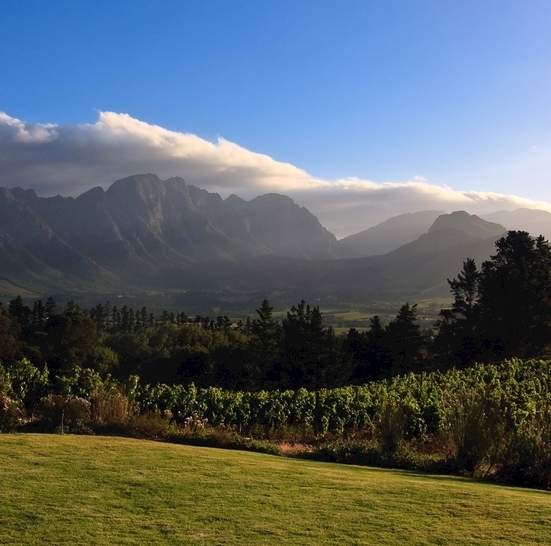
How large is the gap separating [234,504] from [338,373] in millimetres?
41712

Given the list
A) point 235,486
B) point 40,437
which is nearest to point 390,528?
point 235,486

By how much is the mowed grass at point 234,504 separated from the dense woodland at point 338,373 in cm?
298

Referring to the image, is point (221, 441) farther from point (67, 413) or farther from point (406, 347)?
point (406, 347)

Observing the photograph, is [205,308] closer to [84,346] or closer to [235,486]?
[84,346]

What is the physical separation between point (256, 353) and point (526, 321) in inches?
860

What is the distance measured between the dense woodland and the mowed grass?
2982 mm

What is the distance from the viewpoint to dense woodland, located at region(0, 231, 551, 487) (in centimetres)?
1105

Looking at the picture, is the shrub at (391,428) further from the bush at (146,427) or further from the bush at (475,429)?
the bush at (146,427)

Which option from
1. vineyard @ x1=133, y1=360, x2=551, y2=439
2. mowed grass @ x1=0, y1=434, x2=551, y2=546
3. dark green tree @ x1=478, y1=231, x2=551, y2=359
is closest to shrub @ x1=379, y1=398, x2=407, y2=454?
vineyard @ x1=133, y1=360, x2=551, y2=439

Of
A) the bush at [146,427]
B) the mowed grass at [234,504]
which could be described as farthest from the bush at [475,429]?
the bush at [146,427]

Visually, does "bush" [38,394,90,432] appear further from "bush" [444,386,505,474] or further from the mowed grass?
"bush" [444,386,505,474]

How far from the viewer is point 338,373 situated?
47188 millimetres

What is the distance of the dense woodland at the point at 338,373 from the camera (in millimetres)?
11055

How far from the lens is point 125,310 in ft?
285
